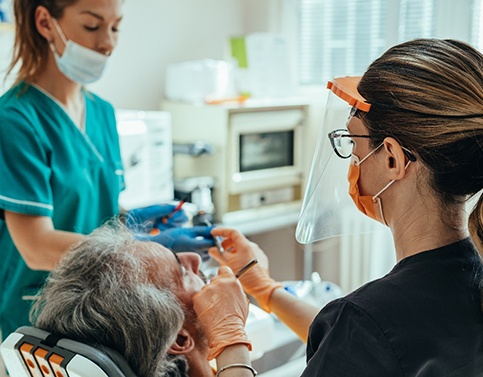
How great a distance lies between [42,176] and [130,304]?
0.56 metres

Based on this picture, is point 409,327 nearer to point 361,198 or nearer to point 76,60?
point 361,198

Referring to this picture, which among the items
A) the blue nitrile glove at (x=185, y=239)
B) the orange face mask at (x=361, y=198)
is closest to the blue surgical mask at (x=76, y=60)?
the blue nitrile glove at (x=185, y=239)

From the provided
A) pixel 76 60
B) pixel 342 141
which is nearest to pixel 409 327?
Answer: pixel 342 141

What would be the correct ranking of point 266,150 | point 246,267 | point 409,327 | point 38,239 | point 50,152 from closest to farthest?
point 409,327 < point 246,267 < point 38,239 < point 50,152 < point 266,150

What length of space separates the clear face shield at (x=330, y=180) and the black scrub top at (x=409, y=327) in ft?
0.96

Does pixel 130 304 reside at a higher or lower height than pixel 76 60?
lower

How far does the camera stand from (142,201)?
2.66 m

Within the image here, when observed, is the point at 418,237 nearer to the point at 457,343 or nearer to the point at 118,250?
the point at 457,343

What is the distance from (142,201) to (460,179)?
5.75 ft

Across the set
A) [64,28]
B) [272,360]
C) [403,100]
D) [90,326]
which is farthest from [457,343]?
[272,360]

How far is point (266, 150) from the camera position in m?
3.10

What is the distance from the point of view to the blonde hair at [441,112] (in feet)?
3.45

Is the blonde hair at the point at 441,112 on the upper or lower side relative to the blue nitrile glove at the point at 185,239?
upper

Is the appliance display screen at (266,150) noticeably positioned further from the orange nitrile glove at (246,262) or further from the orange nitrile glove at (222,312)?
the orange nitrile glove at (222,312)
